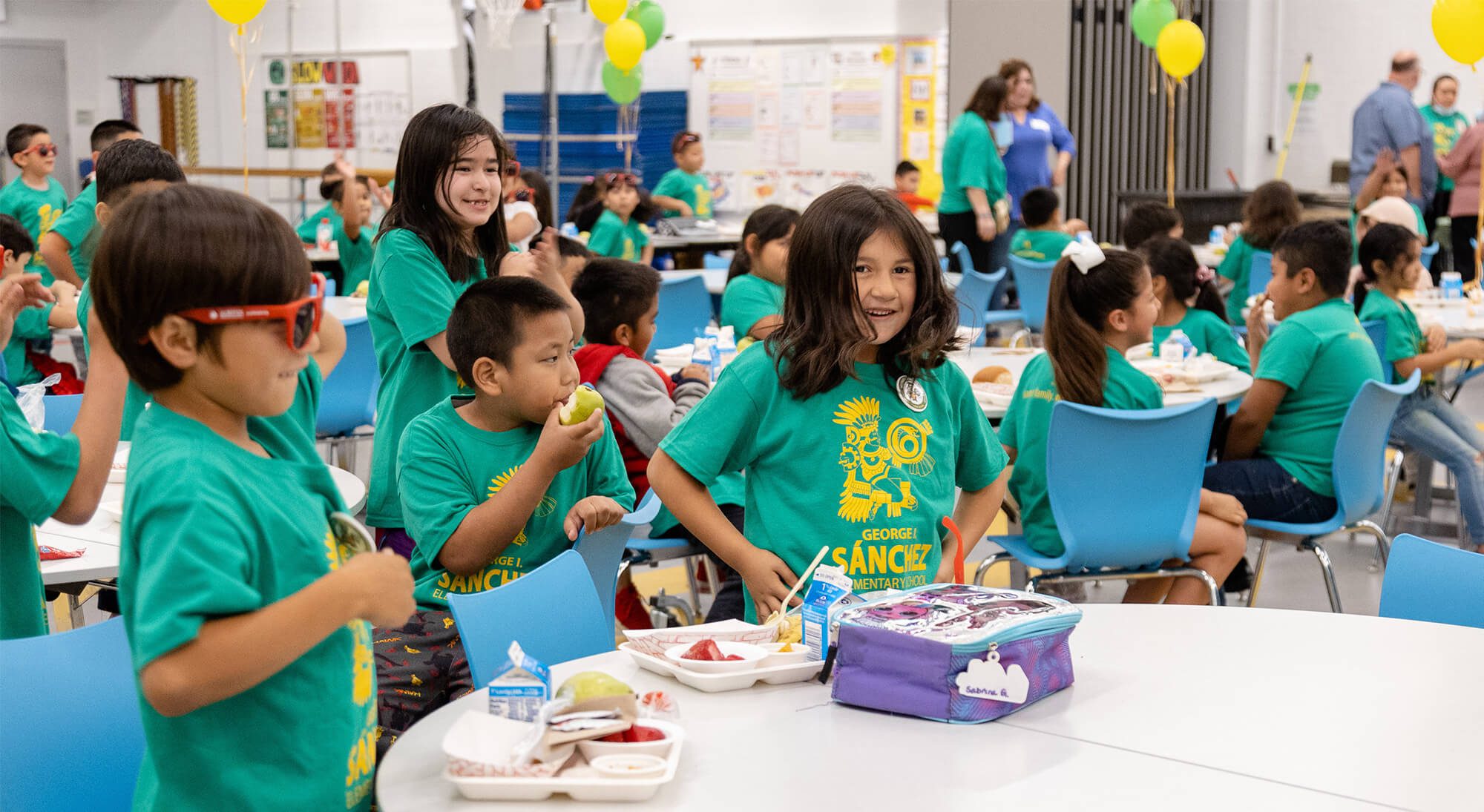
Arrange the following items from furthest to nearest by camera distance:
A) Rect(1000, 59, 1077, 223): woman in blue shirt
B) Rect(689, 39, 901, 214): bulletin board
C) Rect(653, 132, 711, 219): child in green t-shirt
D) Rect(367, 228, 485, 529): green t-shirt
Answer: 1. Rect(689, 39, 901, 214): bulletin board
2. Rect(653, 132, 711, 219): child in green t-shirt
3. Rect(1000, 59, 1077, 223): woman in blue shirt
4. Rect(367, 228, 485, 529): green t-shirt

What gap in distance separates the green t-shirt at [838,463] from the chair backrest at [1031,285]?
4.73 m

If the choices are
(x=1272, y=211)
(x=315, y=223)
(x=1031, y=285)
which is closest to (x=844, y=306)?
(x=1272, y=211)

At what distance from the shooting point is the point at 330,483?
1.46 meters

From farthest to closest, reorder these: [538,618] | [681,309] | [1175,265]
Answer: [681,309] < [1175,265] < [538,618]

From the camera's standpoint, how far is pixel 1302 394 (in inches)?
146

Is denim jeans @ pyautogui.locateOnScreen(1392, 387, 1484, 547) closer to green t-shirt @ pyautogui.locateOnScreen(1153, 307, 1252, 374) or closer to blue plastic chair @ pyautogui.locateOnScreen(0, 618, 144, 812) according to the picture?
green t-shirt @ pyautogui.locateOnScreen(1153, 307, 1252, 374)

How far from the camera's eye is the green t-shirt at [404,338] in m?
2.62

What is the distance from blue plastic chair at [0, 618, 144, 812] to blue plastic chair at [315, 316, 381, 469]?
317cm

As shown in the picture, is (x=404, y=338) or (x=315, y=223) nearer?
(x=404, y=338)

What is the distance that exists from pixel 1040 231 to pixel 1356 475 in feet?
13.4

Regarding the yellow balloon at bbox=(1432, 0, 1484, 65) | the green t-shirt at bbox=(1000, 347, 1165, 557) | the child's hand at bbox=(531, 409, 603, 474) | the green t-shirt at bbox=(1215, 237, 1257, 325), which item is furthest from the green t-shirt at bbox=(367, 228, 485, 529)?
the yellow balloon at bbox=(1432, 0, 1484, 65)

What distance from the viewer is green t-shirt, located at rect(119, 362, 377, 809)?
48.3 inches

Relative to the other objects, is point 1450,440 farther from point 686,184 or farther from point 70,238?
point 686,184

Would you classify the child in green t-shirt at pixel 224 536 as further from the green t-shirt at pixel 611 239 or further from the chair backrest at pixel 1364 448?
the green t-shirt at pixel 611 239
